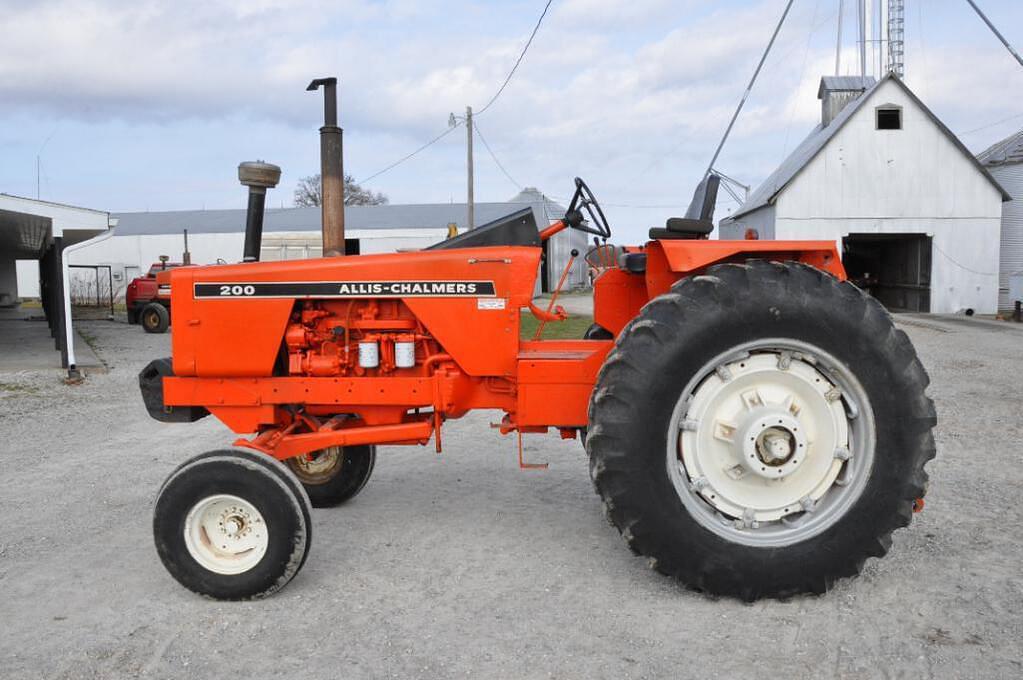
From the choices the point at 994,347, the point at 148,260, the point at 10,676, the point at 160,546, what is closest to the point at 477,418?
the point at 160,546

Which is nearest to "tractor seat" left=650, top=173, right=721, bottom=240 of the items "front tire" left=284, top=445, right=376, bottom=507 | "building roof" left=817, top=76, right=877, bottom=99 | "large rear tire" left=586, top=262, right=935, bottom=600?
"large rear tire" left=586, top=262, right=935, bottom=600

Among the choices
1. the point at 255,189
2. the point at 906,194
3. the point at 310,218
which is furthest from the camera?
the point at 310,218

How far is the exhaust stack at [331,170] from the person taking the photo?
4.16 m

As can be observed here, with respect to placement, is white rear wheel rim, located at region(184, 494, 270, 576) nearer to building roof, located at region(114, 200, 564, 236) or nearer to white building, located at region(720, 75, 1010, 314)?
white building, located at region(720, 75, 1010, 314)

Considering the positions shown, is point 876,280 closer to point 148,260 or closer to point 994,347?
point 994,347

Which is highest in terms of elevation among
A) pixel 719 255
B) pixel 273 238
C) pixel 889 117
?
pixel 889 117

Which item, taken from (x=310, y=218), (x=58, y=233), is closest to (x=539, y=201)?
(x=310, y=218)

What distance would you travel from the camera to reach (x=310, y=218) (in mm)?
35250

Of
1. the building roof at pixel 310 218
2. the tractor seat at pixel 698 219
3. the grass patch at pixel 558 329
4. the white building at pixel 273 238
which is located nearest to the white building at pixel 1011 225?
the grass patch at pixel 558 329

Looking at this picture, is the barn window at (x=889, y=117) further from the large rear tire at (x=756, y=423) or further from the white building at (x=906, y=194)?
the large rear tire at (x=756, y=423)

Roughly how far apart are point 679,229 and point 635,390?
3.25ft

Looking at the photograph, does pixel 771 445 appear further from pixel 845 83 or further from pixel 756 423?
pixel 845 83

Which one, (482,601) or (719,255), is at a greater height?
(719,255)

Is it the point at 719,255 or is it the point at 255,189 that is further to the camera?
the point at 255,189
